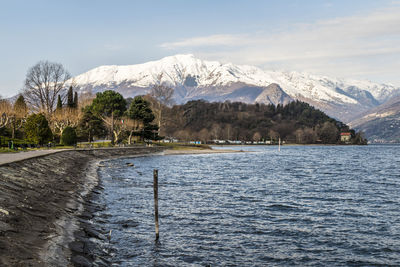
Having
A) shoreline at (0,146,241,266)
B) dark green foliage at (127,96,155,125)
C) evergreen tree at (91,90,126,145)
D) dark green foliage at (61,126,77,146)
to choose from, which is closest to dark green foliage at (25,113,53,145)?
dark green foliage at (61,126,77,146)

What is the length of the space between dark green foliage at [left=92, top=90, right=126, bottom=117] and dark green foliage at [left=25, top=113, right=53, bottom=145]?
129 feet

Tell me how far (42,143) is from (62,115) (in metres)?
21.7

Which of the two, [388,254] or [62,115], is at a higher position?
[62,115]

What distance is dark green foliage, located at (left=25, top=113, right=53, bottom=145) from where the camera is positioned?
75062mm

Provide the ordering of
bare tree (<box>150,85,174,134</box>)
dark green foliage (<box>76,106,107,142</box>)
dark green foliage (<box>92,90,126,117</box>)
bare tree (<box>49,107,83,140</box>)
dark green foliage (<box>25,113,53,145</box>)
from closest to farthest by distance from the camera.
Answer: dark green foliage (<box>25,113,53,145</box>) < bare tree (<box>49,107,83,140</box>) < dark green foliage (<box>76,106,107,142</box>) < dark green foliage (<box>92,90,126,117</box>) < bare tree (<box>150,85,174,134</box>)

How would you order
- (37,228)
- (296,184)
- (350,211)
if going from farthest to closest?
(296,184), (350,211), (37,228)

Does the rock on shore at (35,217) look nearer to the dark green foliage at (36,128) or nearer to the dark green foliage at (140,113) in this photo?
the dark green foliage at (36,128)

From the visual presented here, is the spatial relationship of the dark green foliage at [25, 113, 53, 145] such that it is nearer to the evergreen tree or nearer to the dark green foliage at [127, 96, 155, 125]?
the evergreen tree

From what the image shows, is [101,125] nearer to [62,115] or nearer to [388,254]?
[62,115]

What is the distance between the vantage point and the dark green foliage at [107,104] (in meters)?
116

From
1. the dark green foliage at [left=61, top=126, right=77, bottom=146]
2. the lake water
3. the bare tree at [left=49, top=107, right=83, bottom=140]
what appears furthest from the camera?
the bare tree at [left=49, top=107, right=83, bottom=140]

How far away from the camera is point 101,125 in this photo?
120938 millimetres

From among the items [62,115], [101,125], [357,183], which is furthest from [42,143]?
[357,183]

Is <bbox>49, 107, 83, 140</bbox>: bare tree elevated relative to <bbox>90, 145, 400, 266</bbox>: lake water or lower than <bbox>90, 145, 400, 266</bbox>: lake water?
elevated
